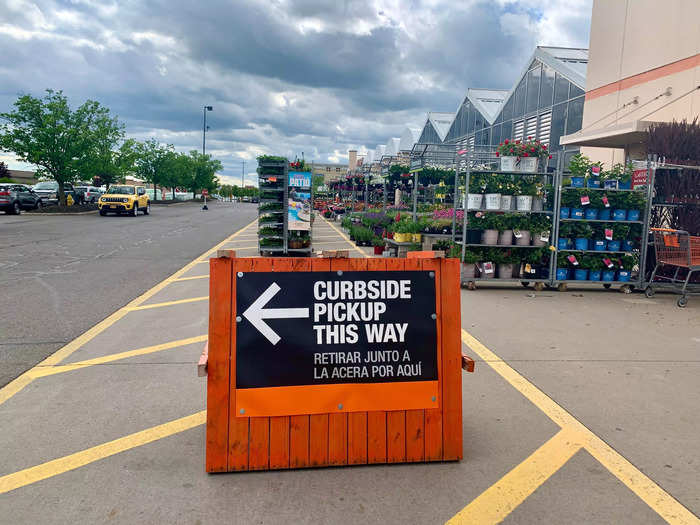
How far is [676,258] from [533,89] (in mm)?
14833

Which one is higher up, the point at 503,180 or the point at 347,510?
the point at 503,180

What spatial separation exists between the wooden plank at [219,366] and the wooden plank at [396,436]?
966 millimetres

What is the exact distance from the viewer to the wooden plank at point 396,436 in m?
3.28

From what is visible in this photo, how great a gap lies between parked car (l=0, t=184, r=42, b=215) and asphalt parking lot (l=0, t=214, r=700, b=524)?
1047 inches

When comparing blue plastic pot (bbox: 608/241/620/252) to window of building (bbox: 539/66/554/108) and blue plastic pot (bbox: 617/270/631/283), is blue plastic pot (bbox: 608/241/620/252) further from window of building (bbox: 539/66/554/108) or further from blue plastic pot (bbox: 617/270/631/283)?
window of building (bbox: 539/66/554/108)

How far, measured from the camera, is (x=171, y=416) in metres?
3.89

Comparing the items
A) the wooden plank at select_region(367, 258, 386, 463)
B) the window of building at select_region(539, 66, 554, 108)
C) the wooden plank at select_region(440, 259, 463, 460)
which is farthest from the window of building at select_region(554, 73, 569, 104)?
the wooden plank at select_region(367, 258, 386, 463)

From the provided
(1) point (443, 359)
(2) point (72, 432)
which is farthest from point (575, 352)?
(2) point (72, 432)

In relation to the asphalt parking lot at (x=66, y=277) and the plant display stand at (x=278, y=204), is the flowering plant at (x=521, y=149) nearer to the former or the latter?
the plant display stand at (x=278, y=204)

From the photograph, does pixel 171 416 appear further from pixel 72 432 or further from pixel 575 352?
pixel 575 352

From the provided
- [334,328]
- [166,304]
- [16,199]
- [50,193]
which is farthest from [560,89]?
Result: [50,193]

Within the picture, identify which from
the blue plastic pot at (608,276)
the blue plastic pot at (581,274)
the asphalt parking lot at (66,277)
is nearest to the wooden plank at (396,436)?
the asphalt parking lot at (66,277)

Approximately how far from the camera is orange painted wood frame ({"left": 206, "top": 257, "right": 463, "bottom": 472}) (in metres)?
3.16

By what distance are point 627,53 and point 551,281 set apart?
10.9 meters
